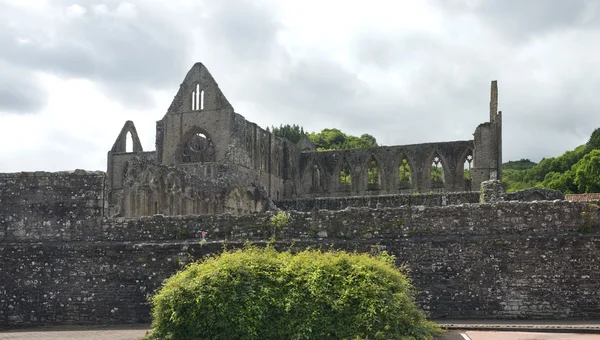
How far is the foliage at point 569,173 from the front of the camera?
60.0m

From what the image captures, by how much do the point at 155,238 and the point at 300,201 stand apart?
21.5 metres

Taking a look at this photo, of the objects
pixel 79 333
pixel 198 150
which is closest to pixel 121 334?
pixel 79 333

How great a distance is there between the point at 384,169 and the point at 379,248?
33.1 metres

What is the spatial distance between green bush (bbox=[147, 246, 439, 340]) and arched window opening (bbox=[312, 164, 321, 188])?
1543 inches

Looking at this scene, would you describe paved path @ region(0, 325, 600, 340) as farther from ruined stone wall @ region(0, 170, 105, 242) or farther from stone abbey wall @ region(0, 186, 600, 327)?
ruined stone wall @ region(0, 170, 105, 242)

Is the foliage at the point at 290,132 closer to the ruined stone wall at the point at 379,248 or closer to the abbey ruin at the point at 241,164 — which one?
the abbey ruin at the point at 241,164

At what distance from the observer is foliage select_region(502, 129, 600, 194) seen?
60000mm

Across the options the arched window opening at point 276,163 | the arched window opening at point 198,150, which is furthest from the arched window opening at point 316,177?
the arched window opening at point 198,150

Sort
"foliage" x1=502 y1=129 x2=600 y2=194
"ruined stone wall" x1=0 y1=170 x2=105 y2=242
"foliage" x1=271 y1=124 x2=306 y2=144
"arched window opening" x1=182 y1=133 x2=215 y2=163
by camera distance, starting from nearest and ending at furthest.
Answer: "ruined stone wall" x1=0 y1=170 x2=105 y2=242, "arched window opening" x1=182 y1=133 x2=215 y2=163, "foliage" x1=502 y1=129 x2=600 y2=194, "foliage" x1=271 y1=124 x2=306 y2=144

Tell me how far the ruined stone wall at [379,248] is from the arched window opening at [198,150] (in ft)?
81.5

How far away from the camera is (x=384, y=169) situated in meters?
47.3

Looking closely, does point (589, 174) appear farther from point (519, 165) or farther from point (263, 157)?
point (519, 165)

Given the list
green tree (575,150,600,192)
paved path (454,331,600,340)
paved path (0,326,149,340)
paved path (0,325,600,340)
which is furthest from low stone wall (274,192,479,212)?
green tree (575,150,600,192)

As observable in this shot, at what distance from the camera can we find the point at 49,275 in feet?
52.5
